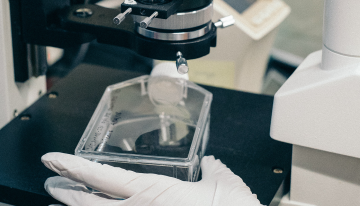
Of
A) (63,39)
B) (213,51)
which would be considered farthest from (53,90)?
(213,51)

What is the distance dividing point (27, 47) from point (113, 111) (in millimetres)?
273

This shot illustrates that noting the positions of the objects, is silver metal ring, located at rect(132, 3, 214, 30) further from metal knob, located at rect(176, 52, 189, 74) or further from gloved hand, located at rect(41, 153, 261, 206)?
gloved hand, located at rect(41, 153, 261, 206)

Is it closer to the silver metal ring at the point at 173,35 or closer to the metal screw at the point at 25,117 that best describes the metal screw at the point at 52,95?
the metal screw at the point at 25,117

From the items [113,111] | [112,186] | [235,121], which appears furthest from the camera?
[235,121]

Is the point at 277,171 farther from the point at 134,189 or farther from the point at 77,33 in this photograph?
the point at 77,33

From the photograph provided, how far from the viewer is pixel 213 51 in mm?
1527

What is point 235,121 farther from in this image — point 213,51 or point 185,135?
point 213,51

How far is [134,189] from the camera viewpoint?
28.8 inches

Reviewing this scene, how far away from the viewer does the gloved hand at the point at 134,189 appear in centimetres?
73

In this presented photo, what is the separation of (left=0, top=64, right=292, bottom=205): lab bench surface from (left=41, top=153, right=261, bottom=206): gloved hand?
0.28 feet

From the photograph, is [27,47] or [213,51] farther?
[213,51]

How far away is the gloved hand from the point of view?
2.38 ft

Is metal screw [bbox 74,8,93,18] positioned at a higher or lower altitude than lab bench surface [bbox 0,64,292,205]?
higher

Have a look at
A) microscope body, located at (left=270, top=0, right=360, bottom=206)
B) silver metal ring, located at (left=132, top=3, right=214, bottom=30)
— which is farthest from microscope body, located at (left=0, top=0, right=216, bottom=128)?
microscope body, located at (left=270, top=0, right=360, bottom=206)
